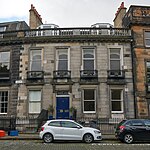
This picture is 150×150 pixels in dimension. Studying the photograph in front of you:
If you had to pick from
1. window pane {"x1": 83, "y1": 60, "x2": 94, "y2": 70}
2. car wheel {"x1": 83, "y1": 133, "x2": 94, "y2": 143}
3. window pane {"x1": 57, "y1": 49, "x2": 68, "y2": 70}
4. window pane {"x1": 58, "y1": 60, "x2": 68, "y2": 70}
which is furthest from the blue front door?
car wheel {"x1": 83, "y1": 133, "x2": 94, "y2": 143}

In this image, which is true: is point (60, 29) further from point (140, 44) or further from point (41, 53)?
point (140, 44)

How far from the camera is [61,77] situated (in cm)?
2227

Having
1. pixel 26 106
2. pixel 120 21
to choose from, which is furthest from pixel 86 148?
pixel 120 21

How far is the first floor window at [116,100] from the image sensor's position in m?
22.0

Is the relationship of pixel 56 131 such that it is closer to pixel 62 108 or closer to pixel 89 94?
pixel 62 108

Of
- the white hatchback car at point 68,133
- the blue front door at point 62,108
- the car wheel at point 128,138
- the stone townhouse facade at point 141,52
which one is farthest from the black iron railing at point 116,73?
the white hatchback car at point 68,133

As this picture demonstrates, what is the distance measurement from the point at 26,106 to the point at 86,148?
10.6 m

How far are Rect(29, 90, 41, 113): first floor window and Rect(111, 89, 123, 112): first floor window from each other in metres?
6.78

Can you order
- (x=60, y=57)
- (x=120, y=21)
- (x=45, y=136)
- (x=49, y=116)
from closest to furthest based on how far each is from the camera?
(x=45, y=136), (x=49, y=116), (x=60, y=57), (x=120, y=21)

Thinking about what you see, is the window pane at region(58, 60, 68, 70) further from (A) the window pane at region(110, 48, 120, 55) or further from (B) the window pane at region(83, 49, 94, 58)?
(A) the window pane at region(110, 48, 120, 55)

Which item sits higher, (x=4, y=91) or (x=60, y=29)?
(x=60, y=29)

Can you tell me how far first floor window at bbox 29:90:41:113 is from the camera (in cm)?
2220

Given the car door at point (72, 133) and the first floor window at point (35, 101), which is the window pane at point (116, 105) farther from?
the car door at point (72, 133)

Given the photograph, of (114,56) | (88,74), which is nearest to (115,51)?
(114,56)
